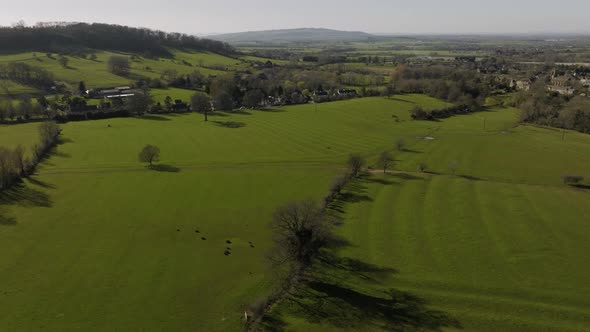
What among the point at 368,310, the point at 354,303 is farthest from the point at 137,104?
the point at 368,310

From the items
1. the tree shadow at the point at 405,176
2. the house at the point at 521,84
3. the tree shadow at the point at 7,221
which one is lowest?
the tree shadow at the point at 7,221

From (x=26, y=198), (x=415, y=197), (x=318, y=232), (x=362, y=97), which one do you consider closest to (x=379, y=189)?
(x=415, y=197)

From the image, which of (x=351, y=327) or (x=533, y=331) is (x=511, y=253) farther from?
(x=351, y=327)

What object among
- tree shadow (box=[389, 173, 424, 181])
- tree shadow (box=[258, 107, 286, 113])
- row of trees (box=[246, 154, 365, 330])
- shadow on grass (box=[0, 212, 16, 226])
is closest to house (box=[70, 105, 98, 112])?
tree shadow (box=[258, 107, 286, 113])

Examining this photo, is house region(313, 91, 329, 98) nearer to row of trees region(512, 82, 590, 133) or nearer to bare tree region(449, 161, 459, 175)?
row of trees region(512, 82, 590, 133)

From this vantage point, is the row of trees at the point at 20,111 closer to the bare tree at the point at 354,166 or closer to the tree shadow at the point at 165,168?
the tree shadow at the point at 165,168

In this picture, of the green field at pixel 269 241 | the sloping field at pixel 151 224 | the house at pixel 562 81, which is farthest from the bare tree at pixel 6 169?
the house at pixel 562 81
